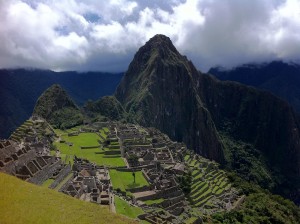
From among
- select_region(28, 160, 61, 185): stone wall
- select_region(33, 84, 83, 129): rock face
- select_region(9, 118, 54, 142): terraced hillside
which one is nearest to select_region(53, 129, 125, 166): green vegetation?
select_region(9, 118, 54, 142): terraced hillside

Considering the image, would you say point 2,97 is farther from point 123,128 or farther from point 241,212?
point 241,212

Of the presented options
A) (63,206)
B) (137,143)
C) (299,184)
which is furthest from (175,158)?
(299,184)

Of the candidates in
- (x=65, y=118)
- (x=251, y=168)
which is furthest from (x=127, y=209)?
(x=251, y=168)

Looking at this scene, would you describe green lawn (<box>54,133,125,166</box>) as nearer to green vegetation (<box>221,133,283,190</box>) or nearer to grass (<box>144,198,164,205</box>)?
grass (<box>144,198,164,205</box>)

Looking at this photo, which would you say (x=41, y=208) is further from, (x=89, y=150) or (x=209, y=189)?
(x=209, y=189)

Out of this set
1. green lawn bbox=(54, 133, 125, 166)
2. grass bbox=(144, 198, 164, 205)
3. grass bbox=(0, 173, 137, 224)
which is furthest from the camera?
green lawn bbox=(54, 133, 125, 166)

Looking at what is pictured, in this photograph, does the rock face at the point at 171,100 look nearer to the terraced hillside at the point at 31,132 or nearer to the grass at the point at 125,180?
the terraced hillside at the point at 31,132

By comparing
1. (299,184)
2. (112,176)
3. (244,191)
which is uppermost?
(112,176)
